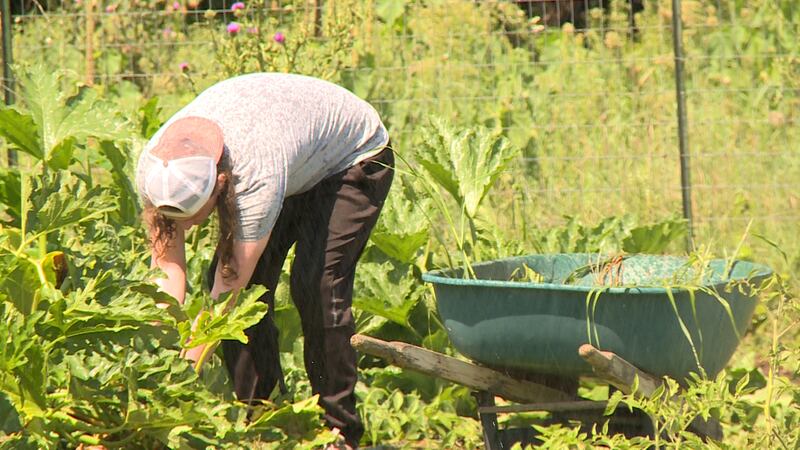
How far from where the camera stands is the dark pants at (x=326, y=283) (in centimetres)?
341

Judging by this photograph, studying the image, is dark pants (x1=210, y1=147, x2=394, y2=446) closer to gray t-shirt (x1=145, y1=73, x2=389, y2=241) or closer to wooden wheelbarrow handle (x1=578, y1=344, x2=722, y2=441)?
gray t-shirt (x1=145, y1=73, x2=389, y2=241)

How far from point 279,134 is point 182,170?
1.14 feet

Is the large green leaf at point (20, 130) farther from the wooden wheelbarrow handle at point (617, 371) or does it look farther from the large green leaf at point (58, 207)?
the wooden wheelbarrow handle at point (617, 371)

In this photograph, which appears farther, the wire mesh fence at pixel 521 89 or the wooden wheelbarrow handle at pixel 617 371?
the wire mesh fence at pixel 521 89

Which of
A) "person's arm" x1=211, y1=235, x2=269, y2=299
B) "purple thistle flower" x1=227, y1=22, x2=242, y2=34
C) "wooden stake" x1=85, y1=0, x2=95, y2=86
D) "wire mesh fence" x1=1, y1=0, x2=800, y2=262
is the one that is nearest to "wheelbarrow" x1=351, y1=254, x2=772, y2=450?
"person's arm" x1=211, y1=235, x2=269, y2=299

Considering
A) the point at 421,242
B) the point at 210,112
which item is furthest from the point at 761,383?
the point at 210,112

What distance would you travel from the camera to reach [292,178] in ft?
10.7

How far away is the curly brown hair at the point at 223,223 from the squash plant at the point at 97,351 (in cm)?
11

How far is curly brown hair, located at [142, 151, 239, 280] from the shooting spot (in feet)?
9.78

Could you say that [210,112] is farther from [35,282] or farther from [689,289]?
[689,289]

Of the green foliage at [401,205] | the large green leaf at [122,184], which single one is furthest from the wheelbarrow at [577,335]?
the large green leaf at [122,184]

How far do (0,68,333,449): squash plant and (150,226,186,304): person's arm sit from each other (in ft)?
0.36

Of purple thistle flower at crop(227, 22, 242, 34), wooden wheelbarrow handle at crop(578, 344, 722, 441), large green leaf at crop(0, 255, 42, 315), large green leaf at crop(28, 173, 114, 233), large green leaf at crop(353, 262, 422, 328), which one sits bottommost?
large green leaf at crop(353, 262, 422, 328)

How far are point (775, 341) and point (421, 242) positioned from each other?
1695 mm
